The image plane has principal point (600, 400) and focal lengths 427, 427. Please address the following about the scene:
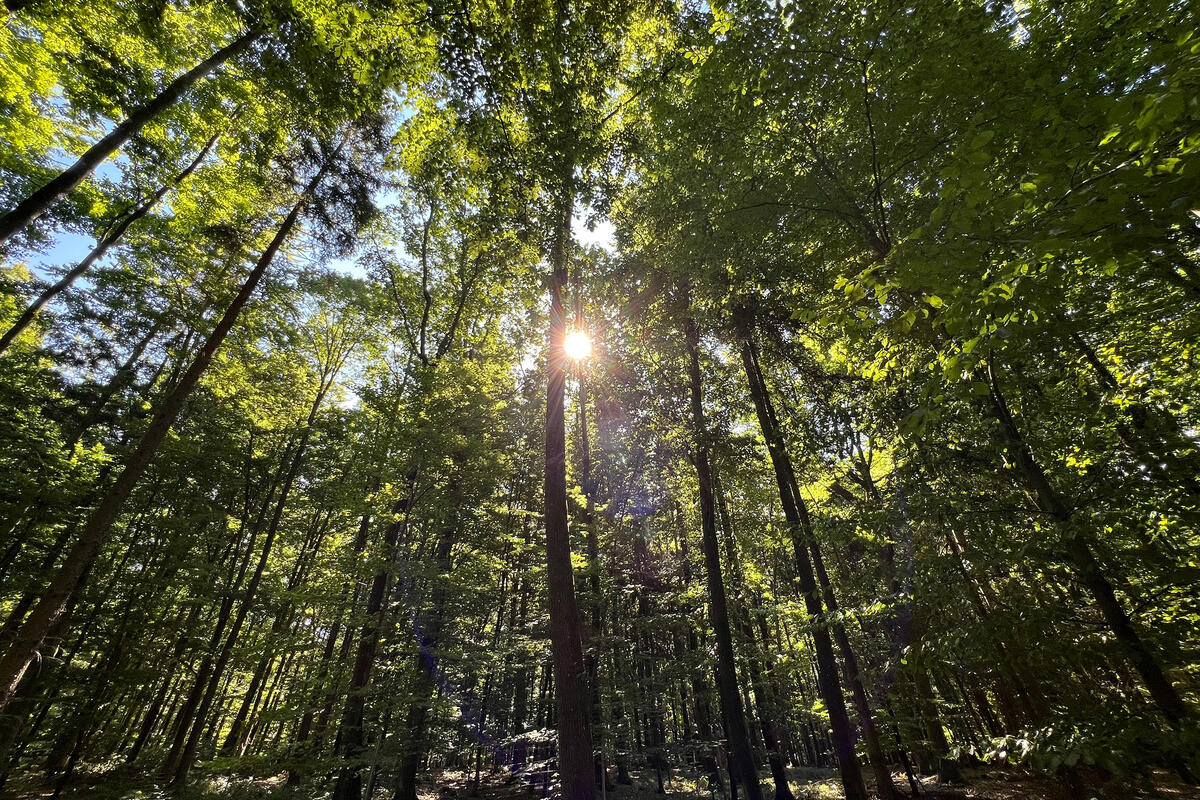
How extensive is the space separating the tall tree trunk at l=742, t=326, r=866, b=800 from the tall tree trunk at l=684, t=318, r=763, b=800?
170 centimetres

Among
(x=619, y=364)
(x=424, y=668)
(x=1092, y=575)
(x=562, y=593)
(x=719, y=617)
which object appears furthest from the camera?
(x=619, y=364)

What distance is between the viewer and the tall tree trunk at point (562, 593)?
5.57 metres

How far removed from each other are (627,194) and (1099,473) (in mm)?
7773

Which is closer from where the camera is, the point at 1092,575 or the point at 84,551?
the point at 1092,575

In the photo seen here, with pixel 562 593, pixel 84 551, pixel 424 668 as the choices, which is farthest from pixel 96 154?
pixel 424 668

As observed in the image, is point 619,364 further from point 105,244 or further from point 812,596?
point 105,244

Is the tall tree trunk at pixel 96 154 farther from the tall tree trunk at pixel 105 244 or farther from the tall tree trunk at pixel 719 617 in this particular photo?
the tall tree trunk at pixel 719 617

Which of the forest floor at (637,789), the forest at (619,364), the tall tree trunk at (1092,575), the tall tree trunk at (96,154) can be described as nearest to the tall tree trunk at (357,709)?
the forest at (619,364)

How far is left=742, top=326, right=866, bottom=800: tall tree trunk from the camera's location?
27.7 ft

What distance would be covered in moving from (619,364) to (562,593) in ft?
30.1

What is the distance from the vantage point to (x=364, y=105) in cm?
869

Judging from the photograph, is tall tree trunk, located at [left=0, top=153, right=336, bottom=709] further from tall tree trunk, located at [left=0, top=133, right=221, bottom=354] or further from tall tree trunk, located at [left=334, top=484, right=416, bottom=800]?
tall tree trunk, located at [left=334, top=484, right=416, bottom=800]

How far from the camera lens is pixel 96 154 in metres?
7.23

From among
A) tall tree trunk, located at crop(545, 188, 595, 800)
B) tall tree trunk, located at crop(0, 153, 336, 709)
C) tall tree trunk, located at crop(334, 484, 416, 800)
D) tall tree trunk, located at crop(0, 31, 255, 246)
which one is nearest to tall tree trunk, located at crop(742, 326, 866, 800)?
tall tree trunk, located at crop(545, 188, 595, 800)
